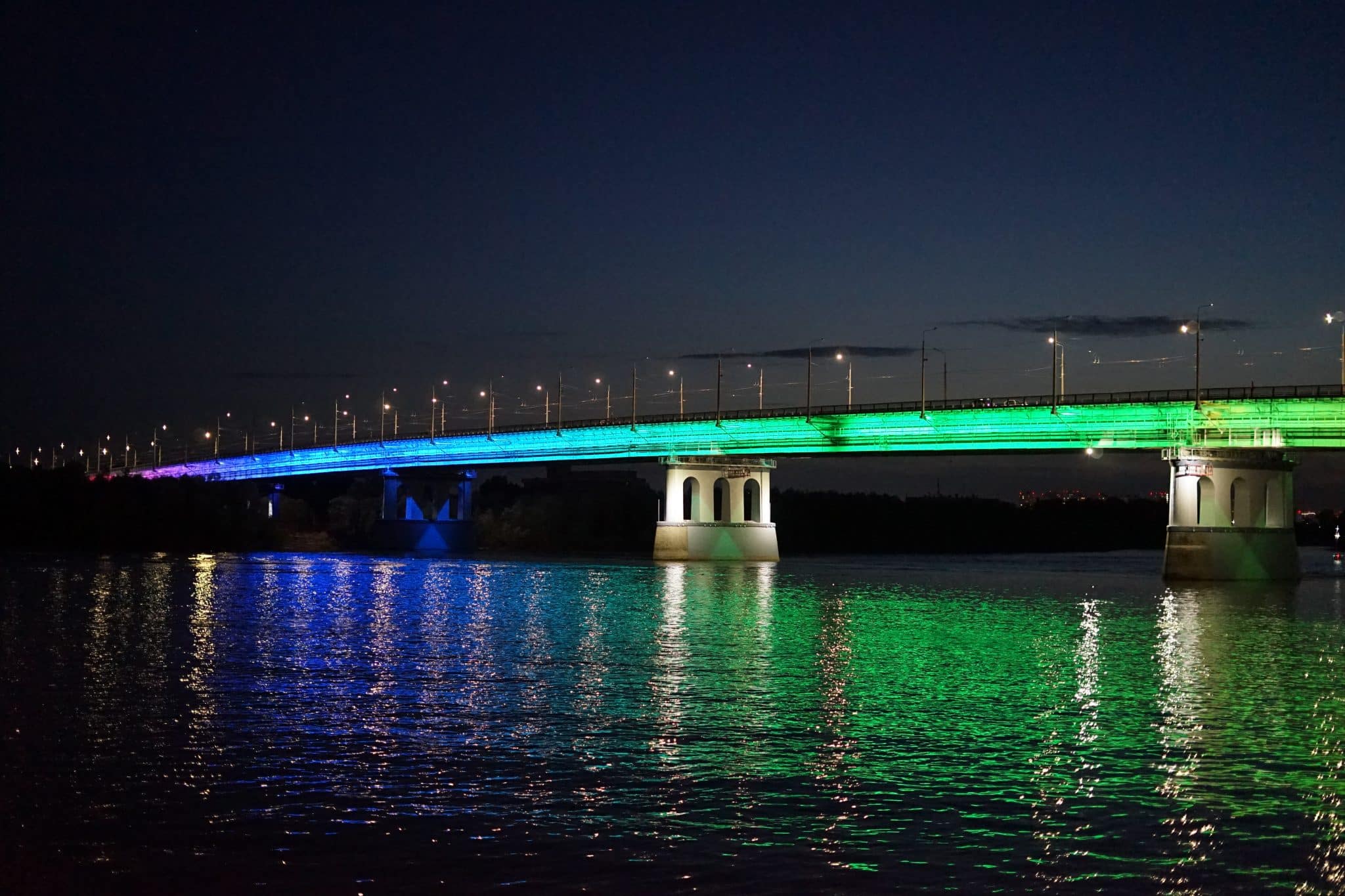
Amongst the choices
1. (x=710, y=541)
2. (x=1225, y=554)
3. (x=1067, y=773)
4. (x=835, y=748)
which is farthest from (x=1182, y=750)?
(x=710, y=541)

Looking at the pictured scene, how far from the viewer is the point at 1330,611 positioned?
62281 mm

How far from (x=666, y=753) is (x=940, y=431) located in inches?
3012

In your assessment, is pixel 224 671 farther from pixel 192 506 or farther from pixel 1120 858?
pixel 192 506

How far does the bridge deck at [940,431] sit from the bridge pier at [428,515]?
1345cm

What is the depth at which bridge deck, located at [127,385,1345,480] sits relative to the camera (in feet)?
275

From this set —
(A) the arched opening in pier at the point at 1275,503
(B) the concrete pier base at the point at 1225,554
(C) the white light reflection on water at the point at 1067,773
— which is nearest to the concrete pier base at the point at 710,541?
(B) the concrete pier base at the point at 1225,554

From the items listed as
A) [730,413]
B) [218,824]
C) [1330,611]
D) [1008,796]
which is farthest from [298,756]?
[730,413]

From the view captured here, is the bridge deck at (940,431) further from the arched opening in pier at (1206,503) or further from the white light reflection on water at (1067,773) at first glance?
the white light reflection on water at (1067,773)

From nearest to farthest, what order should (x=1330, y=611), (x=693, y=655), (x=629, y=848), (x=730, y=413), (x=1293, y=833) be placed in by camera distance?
(x=629, y=848), (x=1293, y=833), (x=693, y=655), (x=1330, y=611), (x=730, y=413)

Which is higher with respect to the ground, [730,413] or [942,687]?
[730,413]

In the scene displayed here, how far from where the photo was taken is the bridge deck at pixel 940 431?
8369 centimetres

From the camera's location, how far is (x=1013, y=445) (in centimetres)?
9369

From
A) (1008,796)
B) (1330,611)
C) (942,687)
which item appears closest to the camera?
(1008,796)

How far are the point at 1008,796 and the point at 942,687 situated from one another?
42.8ft
